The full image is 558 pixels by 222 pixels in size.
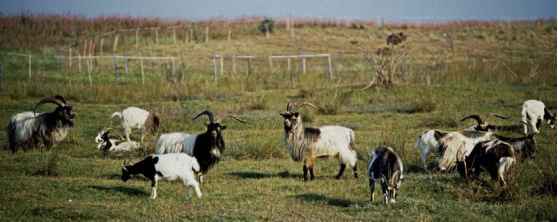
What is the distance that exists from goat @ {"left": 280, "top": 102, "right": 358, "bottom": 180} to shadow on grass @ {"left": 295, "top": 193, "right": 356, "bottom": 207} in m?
1.39

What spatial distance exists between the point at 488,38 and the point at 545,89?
25.5m

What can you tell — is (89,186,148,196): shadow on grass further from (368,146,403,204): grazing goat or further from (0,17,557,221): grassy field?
(368,146,403,204): grazing goat

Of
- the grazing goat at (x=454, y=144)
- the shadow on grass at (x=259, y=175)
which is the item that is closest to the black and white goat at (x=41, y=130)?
the shadow on grass at (x=259, y=175)

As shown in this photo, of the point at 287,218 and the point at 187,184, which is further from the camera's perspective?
the point at 187,184

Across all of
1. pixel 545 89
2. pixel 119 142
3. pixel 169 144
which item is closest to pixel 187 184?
pixel 169 144

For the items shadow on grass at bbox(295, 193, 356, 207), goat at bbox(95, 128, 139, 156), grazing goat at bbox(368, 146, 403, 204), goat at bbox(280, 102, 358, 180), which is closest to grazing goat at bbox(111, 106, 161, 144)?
goat at bbox(95, 128, 139, 156)

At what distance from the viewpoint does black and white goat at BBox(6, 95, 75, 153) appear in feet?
57.4

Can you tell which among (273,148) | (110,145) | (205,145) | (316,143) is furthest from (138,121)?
(316,143)

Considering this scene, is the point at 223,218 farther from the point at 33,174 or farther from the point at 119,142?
the point at 119,142

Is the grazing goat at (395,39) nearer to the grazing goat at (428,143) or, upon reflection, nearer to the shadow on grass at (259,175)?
the grazing goat at (428,143)

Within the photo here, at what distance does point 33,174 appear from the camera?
14883 mm

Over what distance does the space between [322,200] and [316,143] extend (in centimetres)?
198

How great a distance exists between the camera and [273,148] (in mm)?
16984

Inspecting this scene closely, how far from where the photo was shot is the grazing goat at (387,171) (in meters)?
11.6
